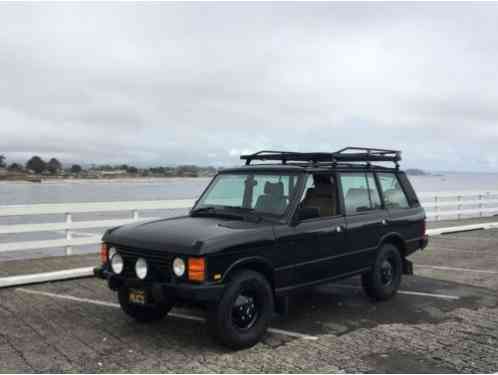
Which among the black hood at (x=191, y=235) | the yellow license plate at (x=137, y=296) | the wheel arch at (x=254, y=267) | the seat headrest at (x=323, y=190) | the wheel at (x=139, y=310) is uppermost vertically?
the seat headrest at (x=323, y=190)

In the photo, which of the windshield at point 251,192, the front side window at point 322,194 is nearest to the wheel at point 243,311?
the windshield at point 251,192

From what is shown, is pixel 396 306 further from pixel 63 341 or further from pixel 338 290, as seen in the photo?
pixel 63 341

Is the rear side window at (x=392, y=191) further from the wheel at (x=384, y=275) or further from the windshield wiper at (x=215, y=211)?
the windshield wiper at (x=215, y=211)

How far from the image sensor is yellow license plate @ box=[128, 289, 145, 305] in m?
5.23

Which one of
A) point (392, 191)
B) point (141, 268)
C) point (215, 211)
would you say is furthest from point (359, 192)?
point (141, 268)

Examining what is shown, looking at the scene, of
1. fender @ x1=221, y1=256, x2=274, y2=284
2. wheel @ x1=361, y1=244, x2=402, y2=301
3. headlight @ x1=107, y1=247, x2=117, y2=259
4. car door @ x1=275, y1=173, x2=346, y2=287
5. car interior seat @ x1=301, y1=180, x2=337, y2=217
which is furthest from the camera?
wheel @ x1=361, y1=244, x2=402, y2=301

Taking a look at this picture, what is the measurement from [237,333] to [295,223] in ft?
4.64

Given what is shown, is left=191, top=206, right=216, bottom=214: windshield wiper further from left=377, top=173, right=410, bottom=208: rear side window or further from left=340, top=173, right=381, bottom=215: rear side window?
left=377, top=173, right=410, bottom=208: rear side window

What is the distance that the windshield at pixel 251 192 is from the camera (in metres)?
6.01

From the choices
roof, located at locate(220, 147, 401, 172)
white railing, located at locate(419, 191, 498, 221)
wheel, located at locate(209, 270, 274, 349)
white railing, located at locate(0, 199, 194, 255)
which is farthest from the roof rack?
white railing, located at locate(419, 191, 498, 221)

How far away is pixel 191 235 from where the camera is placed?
5.11m

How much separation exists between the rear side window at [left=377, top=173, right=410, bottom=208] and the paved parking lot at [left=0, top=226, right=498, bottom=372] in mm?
1344

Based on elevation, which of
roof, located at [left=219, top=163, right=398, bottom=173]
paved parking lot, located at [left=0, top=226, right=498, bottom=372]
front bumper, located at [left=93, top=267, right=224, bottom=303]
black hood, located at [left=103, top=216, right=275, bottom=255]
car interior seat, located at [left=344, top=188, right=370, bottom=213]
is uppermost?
roof, located at [left=219, top=163, right=398, bottom=173]

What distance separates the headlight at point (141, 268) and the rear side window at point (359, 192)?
2754 mm
